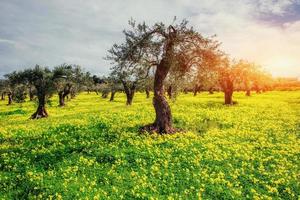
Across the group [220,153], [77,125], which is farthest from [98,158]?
[77,125]

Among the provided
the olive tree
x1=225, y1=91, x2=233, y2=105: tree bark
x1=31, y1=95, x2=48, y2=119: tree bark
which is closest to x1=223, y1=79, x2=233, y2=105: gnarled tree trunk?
x1=225, y1=91, x2=233, y2=105: tree bark

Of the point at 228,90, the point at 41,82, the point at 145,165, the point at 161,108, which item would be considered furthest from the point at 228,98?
the point at 145,165

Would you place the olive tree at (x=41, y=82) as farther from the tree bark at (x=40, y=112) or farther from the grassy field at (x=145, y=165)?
the grassy field at (x=145, y=165)

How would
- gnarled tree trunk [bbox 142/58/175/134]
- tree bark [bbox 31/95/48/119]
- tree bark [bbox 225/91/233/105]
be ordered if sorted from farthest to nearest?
tree bark [bbox 225/91/233/105], tree bark [bbox 31/95/48/119], gnarled tree trunk [bbox 142/58/175/134]

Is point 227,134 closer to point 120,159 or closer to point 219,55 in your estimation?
point 219,55

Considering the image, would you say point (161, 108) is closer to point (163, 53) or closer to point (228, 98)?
point (163, 53)

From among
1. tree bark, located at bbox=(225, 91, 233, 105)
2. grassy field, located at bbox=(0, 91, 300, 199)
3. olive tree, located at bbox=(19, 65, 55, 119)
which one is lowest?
grassy field, located at bbox=(0, 91, 300, 199)

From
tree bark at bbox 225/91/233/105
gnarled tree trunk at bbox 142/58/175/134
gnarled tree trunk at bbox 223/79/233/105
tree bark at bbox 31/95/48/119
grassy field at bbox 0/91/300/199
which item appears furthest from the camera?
gnarled tree trunk at bbox 223/79/233/105

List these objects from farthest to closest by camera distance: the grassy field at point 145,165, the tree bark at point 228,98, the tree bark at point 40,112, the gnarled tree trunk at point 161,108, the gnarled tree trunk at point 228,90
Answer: the gnarled tree trunk at point 228,90, the tree bark at point 228,98, the tree bark at point 40,112, the gnarled tree trunk at point 161,108, the grassy field at point 145,165

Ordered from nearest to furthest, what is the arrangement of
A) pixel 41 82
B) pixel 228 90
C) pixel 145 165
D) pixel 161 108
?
pixel 145 165
pixel 161 108
pixel 41 82
pixel 228 90

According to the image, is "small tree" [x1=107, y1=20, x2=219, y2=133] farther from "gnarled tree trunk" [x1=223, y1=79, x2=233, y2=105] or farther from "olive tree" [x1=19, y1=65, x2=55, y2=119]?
"gnarled tree trunk" [x1=223, y1=79, x2=233, y2=105]

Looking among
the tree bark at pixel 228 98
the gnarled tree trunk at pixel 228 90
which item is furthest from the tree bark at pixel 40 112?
the gnarled tree trunk at pixel 228 90

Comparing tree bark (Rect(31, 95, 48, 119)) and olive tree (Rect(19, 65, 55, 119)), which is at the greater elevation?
olive tree (Rect(19, 65, 55, 119))

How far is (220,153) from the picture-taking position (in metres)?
21.6
